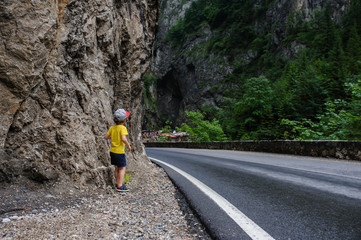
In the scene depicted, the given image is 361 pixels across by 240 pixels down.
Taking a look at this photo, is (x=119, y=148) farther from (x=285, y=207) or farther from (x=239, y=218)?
(x=285, y=207)

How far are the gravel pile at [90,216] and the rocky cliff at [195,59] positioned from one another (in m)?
48.6

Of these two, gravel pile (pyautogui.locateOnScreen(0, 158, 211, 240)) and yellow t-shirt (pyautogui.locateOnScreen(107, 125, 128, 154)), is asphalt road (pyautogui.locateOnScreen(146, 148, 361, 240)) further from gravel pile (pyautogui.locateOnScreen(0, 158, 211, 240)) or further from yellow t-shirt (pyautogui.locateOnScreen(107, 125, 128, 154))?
yellow t-shirt (pyautogui.locateOnScreen(107, 125, 128, 154))

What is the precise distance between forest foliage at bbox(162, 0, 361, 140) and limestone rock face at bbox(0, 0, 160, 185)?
36.8ft

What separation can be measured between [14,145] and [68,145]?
2.38ft

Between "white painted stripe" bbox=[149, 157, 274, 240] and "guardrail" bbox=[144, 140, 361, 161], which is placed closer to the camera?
"white painted stripe" bbox=[149, 157, 274, 240]

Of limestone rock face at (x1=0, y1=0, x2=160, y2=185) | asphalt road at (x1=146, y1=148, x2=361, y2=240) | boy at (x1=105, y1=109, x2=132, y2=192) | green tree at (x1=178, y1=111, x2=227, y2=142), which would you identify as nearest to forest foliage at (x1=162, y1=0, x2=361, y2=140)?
green tree at (x1=178, y1=111, x2=227, y2=142)

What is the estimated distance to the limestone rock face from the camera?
3.15 metres

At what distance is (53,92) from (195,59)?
61.3 metres

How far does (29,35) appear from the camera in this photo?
11.0ft

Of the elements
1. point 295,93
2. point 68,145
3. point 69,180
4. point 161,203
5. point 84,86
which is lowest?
point 161,203

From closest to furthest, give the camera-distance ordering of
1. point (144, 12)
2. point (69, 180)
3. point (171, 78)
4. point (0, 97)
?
point (0, 97)
point (69, 180)
point (144, 12)
point (171, 78)

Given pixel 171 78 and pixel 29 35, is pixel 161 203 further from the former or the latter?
pixel 171 78

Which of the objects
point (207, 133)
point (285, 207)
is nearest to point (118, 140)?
point (285, 207)

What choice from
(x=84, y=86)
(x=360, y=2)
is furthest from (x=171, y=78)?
Result: (x=84, y=86)
